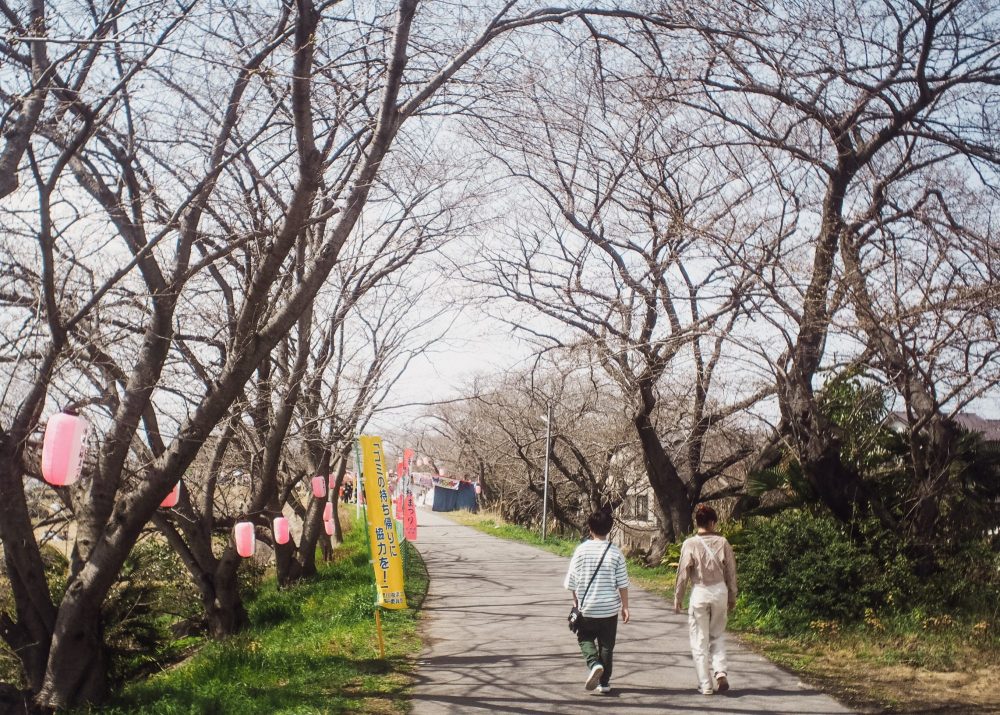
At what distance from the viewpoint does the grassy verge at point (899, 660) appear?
24.4 feet

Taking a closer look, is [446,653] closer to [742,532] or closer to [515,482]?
[742,532]

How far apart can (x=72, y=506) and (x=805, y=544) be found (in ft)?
27.7

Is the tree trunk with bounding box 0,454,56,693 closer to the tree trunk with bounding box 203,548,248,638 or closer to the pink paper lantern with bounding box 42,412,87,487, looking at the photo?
the pink paper lantern with bounding box 42,412,87,487

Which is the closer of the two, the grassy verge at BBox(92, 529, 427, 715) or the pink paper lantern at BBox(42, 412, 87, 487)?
the pink paper lantern at BBox(42, 412, 87, 487)

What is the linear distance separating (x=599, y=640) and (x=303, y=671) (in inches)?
116

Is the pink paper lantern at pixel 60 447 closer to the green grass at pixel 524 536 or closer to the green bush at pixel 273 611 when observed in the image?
the green bush at pixel 273 611

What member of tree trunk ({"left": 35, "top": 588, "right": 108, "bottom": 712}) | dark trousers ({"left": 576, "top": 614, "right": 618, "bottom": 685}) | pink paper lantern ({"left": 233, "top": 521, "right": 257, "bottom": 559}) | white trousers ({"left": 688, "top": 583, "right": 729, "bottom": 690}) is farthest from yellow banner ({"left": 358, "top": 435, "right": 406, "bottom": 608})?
pink paper lantern ({"left": 233, "top": 521, "right": 257, "bottom": 559})

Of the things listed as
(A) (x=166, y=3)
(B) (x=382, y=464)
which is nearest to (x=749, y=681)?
(B) (x=382, y=464)

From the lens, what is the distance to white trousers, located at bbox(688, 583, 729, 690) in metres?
7.52

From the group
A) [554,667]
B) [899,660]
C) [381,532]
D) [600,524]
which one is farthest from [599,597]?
[899,660]

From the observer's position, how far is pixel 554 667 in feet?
28.7

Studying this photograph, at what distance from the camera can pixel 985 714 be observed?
6906 mm

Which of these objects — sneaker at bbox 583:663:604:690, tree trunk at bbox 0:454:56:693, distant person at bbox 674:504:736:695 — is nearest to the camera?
sneaker at bbox 583:663:604:690

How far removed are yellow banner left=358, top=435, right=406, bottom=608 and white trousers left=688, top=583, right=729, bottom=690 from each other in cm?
354
